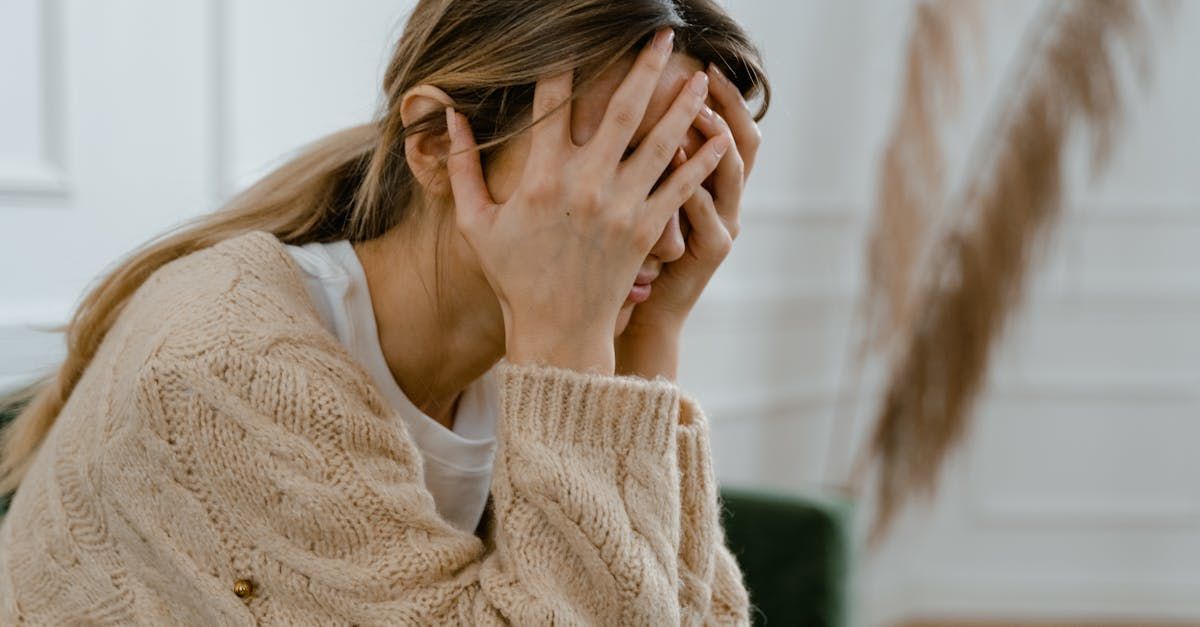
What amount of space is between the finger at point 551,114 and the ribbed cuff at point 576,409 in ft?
0.57

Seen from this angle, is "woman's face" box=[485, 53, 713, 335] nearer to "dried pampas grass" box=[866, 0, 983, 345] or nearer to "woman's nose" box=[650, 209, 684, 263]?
"woman's nose" box=[650, 209, 684, 263]

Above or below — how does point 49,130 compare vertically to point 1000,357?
above

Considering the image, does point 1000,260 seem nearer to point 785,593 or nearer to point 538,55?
point 785,593

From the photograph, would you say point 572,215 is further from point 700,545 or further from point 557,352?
point 700,545

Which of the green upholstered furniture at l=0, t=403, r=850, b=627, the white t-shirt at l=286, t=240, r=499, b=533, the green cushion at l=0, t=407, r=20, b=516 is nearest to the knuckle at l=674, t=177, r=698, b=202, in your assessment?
the white t-shirt at l=286, t=240, r=499, b=533

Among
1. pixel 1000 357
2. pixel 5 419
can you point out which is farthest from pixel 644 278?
pixel 1000 357

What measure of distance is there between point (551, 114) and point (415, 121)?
128 millimetres

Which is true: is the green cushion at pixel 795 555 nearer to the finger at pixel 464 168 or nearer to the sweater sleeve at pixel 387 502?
the sweater sleeve at pixel 387 502

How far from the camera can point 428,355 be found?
3.87 feet

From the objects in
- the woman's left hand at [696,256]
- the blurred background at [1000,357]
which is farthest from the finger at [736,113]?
the blurred background at [1000,357]

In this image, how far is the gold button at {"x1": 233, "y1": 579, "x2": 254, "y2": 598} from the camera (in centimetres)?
94

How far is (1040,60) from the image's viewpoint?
2664mm

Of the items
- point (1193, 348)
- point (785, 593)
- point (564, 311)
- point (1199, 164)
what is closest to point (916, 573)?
point (1193, 348)

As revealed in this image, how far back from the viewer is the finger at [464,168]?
1.03 metres
